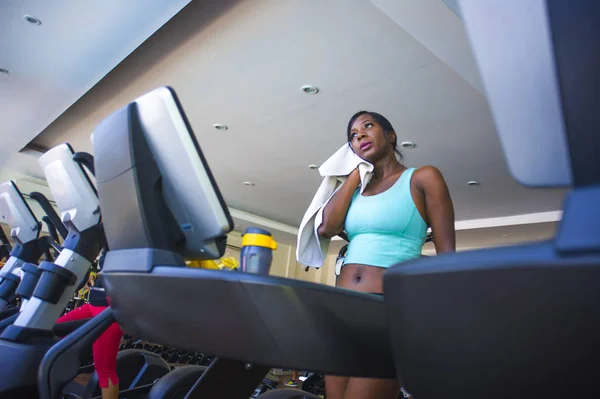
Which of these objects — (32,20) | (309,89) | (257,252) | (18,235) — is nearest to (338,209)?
(257,252)

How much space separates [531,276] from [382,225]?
Result: 2.73 feet

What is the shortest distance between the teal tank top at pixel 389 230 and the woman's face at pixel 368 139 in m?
0.22

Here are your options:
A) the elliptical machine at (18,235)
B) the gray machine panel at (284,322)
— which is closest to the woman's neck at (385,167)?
the gray machine panel at (284,322)

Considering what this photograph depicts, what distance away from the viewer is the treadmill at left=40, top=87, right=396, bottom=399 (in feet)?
1.67

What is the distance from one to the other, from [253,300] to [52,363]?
30.3 inches

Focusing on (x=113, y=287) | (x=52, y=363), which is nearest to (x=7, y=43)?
(x=52, y=363)

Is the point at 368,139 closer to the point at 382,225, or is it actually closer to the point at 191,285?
the point at 382,225

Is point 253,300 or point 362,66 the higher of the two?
point 362,66

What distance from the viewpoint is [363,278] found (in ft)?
3.39

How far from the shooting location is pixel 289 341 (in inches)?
20.0

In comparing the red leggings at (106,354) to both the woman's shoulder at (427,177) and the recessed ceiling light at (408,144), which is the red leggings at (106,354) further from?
the recessed ceiling light at (408,144)

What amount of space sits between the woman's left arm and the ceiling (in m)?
1.73

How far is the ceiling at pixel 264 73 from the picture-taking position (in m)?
3.23

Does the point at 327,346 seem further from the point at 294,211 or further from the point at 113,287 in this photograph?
the point at 294,211
